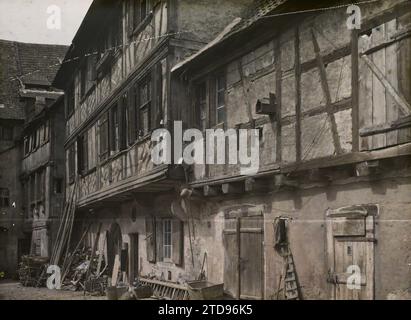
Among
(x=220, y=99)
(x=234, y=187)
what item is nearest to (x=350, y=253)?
(x=234, y=187)

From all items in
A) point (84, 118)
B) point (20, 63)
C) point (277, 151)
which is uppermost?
point (20, 63)

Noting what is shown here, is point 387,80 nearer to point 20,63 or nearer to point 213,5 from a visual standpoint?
point 213,5

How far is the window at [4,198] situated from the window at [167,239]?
543 inches

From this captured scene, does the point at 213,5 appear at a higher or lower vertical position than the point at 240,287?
higher

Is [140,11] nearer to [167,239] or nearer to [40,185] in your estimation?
[167,239]

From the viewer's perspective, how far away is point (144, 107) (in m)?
13.6

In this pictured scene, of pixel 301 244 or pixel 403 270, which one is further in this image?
pixel 301 244

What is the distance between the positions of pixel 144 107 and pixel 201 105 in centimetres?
213

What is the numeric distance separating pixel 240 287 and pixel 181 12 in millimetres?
6053

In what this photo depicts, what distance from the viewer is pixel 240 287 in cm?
1045

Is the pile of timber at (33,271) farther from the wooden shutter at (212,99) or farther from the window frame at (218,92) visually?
the window frame at (218,92)
